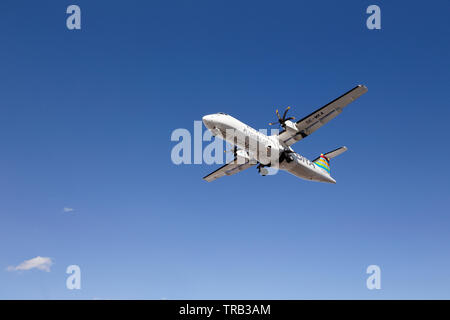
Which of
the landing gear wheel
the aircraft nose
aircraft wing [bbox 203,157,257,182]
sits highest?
the aircraft nose

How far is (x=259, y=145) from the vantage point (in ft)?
116

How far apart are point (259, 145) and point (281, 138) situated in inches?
133

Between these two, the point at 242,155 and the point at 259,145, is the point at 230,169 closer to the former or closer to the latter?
the point at 242,155

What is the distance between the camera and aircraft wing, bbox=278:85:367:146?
34.4 m

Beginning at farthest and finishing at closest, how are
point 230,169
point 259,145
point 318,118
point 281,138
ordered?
point 230,169
point 281,138
point 318,118
point 259,145

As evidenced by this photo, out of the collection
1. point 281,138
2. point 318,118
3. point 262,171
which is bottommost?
point 262,171

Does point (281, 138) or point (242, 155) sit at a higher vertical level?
point (281, 138)

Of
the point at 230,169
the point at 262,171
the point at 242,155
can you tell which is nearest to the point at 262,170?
the point at 262,171

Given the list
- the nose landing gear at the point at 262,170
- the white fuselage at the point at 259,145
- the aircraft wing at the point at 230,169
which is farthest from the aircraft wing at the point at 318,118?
the aircraft wing at the point at 230,169

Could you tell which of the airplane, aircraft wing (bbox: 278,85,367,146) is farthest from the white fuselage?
aircraft wing (bbox: 278,85,367,146)

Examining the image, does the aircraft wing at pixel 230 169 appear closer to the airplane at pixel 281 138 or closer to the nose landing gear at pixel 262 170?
the airplane at pixel 281 138

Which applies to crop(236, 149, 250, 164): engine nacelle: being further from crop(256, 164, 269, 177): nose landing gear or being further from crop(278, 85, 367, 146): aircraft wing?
crop(278, 85, 367, 146): aircraft wing
